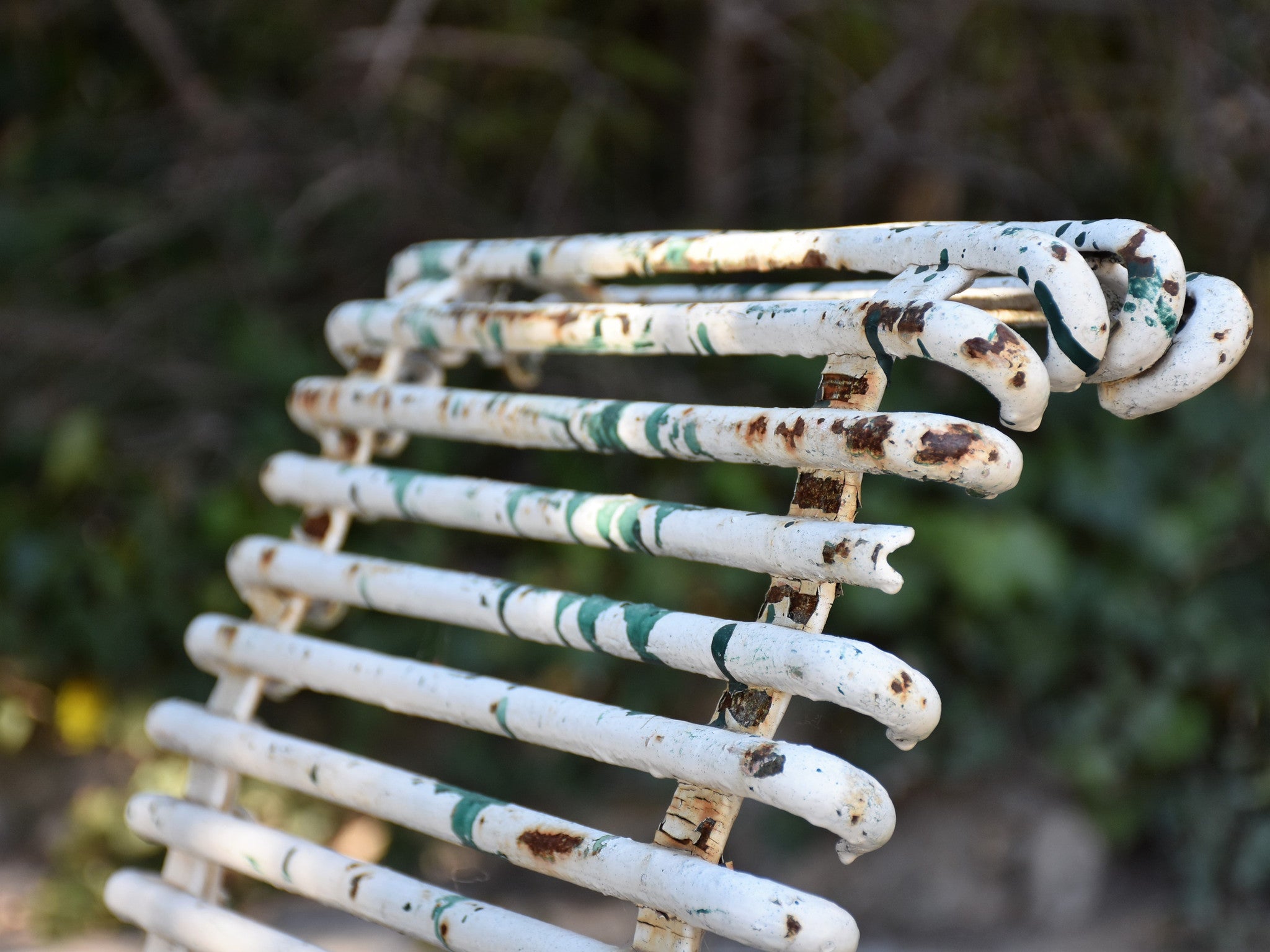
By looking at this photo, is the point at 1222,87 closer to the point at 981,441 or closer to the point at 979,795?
the point at 979,795

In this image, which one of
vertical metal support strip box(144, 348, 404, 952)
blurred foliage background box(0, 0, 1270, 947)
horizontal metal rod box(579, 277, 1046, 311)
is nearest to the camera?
horizontal metal rod box(579, 277, 1046, 311)

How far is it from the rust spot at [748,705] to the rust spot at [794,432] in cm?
12

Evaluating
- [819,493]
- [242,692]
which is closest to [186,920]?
[242,692]

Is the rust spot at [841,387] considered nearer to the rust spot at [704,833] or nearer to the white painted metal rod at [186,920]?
the rust spot at [704,833]

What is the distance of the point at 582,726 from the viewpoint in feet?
1.90

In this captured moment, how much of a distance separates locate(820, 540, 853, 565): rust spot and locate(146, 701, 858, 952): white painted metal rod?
149 millimetres

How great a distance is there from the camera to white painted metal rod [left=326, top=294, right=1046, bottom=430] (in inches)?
19.0

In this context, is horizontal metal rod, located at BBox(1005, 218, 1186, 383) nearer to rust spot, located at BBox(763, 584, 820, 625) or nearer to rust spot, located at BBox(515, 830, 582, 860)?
rust spot, located at BBox(763, 584, 820, 625)

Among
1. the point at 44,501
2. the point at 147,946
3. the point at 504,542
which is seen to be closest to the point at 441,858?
the point at 504,542

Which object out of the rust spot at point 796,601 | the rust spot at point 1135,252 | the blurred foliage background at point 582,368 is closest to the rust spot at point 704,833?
the rust spot at point 796,601

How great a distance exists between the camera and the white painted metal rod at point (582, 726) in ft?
1.60

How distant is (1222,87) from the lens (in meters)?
1.89

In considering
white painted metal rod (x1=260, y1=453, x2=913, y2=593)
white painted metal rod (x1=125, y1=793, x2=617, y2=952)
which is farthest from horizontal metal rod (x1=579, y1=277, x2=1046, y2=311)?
white painted metal rod (x1=125, y1=793, x2=617, y2=952)

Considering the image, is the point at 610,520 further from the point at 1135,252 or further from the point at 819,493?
the point at 1135,252
